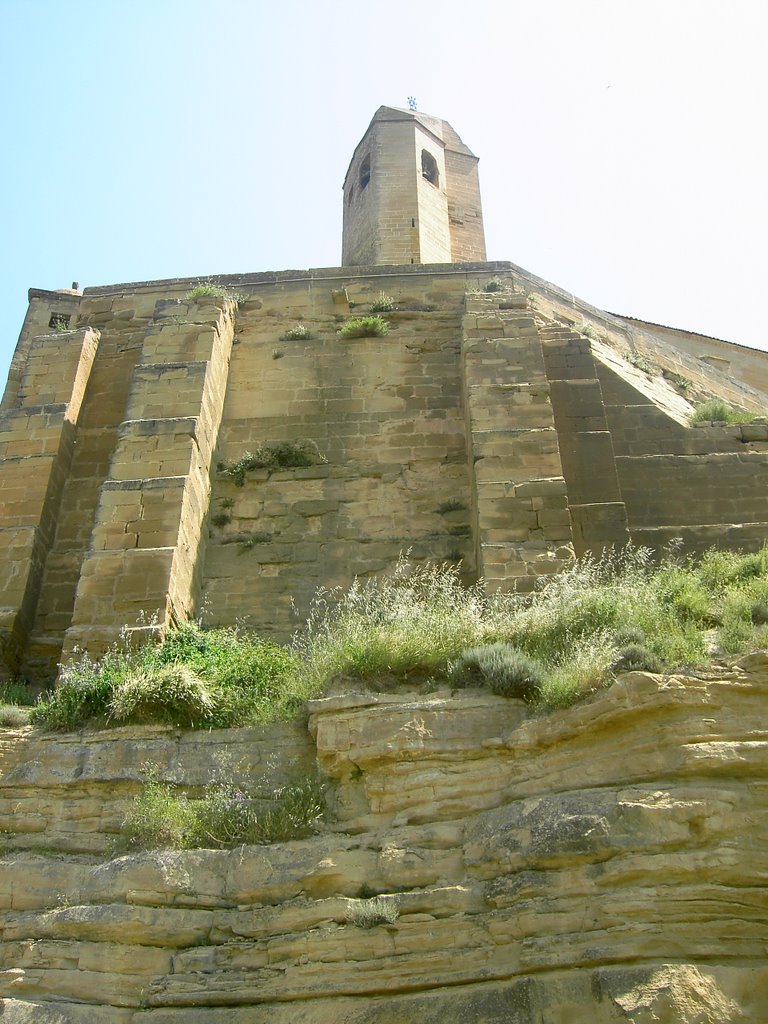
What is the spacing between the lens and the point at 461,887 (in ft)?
18.2

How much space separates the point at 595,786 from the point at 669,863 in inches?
25.9

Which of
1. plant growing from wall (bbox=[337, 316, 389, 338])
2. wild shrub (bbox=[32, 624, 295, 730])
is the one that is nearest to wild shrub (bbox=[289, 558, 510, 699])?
wild shrub (bbox=[32, 624, 295, 730])

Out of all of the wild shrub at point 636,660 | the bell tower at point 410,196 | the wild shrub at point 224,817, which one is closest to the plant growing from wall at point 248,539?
the wild shrub at point 224,817

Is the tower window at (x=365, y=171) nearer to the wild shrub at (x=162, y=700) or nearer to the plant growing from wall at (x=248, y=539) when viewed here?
the plant growing from wall at (x=248, y=539)

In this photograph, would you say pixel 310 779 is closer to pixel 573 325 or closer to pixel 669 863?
pixel 669 863

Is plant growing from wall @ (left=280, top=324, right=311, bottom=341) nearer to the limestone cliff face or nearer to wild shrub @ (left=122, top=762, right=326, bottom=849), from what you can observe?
the limestone cliff face

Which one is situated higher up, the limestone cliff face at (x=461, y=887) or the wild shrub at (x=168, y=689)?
the wild shrub at (x=168, y=689)

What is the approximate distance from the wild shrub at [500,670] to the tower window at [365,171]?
57.7ft

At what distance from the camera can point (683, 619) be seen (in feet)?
23.7

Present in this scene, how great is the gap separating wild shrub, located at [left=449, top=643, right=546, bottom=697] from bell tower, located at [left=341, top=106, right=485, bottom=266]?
14818 millimetres

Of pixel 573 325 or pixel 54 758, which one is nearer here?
pixel 54 758

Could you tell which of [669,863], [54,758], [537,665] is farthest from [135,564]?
[669,863]

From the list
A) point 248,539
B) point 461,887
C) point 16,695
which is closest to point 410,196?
point 248,539

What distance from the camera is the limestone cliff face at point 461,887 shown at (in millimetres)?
5039
